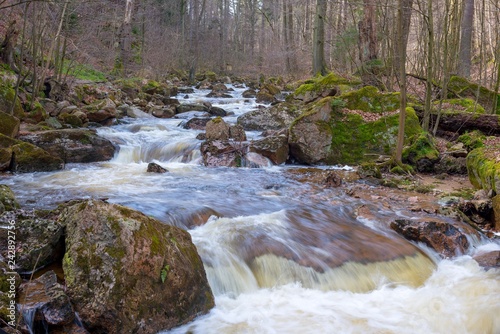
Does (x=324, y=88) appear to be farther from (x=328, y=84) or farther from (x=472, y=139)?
(x=472, y=139)

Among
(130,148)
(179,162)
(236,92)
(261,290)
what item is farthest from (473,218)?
(236,92)

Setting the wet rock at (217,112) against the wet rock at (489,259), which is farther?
the wet rock at (217,112)

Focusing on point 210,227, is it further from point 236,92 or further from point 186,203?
point 236,92

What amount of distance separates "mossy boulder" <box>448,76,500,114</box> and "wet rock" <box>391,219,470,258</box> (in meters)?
7.27

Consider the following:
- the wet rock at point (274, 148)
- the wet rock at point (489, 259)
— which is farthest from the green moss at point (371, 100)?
the wet rock at point (489, 259)

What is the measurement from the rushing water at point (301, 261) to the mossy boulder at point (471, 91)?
22.3ft

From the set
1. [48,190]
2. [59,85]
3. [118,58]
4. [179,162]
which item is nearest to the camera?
[48,190]

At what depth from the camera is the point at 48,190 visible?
277 inches

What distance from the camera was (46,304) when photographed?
124 inches

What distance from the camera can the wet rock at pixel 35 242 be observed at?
365 cm

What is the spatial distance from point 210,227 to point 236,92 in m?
19.6

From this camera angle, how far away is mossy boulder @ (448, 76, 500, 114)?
1180 cm

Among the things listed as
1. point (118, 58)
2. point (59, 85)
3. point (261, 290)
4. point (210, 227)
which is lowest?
point (261, 290)

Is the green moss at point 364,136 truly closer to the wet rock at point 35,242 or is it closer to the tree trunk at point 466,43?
the tree trunk at point 466,43
